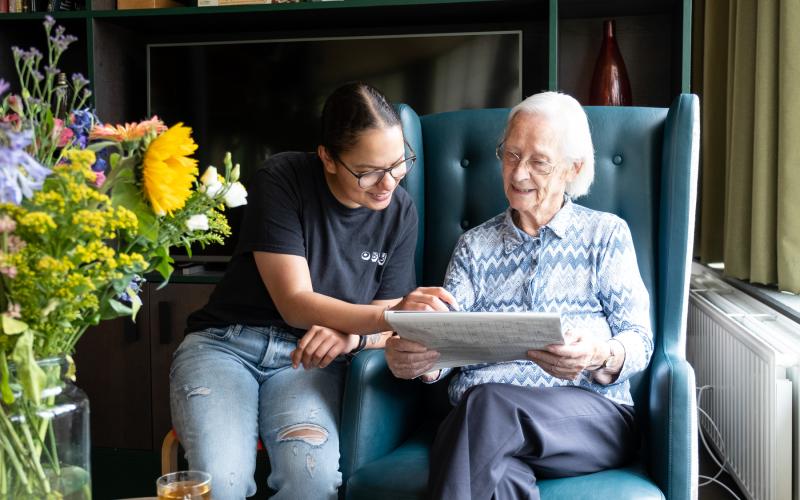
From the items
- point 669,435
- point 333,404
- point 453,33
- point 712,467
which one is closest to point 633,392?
point 669,435

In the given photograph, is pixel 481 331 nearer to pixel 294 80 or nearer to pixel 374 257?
pixel 374 257

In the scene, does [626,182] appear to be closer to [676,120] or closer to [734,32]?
[676,120]

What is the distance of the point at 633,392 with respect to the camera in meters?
1.85

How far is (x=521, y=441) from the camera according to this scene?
1.53 meters

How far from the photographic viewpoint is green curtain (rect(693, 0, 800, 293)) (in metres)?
2.23

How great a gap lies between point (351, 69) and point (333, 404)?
1.56 meters

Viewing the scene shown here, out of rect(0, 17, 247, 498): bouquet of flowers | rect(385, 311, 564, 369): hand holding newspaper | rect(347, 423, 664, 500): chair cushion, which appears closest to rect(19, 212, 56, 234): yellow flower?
rect(0, 17, 247, 498): bouquet of flowers

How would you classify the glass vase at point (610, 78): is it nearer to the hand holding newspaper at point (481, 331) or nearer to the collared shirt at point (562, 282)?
the collared shirt at point (562, 282)

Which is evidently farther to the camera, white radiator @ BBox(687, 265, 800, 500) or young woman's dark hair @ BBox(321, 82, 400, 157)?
white radiator @ BBox(687, 265, 800, 500)

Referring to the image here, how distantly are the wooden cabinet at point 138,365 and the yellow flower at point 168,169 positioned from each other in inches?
77.2

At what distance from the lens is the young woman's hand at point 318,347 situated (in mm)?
1646

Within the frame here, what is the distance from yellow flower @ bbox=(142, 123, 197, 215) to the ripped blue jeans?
781 millimetres

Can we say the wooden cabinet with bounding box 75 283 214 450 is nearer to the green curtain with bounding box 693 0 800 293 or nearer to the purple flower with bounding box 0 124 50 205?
the green curtain with bounding box 693 0 800 293

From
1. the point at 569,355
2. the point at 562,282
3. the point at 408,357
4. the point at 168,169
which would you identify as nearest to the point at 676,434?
A: the point at 569,355
